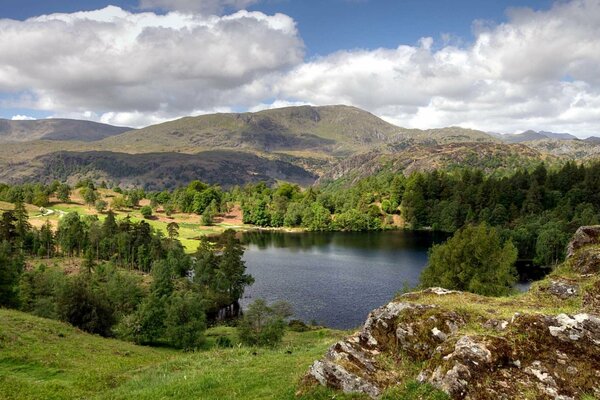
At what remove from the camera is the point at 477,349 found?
14406mm

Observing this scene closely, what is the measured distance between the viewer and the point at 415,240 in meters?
175

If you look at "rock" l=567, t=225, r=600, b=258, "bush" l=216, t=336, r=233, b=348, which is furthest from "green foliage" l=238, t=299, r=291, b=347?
"rock" l=567, t=225, r=600, b=258

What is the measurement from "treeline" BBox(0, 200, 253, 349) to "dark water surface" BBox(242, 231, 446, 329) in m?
11.7

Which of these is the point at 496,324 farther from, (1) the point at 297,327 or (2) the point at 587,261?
(1) the point at 297,327

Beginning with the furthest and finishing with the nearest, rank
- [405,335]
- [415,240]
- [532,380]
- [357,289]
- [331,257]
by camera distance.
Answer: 1. [415,240]
2. [331,257]
3. [357,289]
4. [405,335]
5. [532,380]

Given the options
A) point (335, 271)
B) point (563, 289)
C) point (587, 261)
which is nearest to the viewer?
point (563, 289)

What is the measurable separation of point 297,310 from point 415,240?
9789 cm

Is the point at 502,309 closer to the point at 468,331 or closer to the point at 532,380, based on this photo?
the point at 468,331

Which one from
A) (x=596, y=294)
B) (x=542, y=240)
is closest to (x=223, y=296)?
(x=596, y=294)

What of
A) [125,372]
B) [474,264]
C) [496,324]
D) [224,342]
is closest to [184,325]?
[224,342]

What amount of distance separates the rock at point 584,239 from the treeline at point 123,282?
156ft

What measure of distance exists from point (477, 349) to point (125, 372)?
22361 mm

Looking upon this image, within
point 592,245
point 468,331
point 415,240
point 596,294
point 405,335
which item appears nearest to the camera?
point 468,331

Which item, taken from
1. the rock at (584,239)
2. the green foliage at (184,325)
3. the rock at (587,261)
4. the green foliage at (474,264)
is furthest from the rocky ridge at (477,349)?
the green foliage at (474,264)
